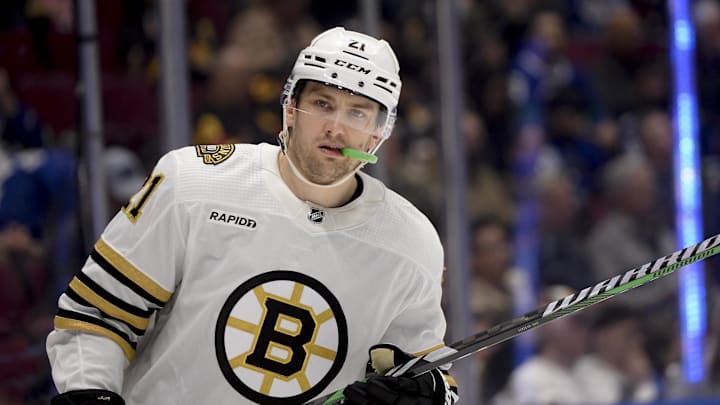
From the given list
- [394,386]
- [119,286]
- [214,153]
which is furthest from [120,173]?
[394,386]

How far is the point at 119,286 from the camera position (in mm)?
2014

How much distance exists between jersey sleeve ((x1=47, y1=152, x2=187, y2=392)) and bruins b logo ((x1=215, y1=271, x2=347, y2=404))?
14 centimetres

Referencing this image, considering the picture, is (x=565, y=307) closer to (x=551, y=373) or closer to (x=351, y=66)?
(x=351, y=66)

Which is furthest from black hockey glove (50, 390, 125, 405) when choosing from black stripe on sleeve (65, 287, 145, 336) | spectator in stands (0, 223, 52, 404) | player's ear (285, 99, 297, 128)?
spectator in stands (0, 223, 52, 404)

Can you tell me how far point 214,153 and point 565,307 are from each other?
695 millimetres

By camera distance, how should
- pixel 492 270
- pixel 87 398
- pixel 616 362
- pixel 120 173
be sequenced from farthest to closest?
pixel 616 362
pixel 492 270
pixel 120 173
pixel 87 398

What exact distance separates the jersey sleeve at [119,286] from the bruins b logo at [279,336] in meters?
0.14

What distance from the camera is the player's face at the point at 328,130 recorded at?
6.74 feet

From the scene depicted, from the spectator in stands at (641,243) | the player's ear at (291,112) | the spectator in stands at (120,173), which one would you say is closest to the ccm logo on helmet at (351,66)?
the player's ear at (291,112)

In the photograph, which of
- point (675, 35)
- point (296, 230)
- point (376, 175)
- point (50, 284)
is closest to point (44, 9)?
point (50, 284)

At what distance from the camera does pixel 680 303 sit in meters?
4.20

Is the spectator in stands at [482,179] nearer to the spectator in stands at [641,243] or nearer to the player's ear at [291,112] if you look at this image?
the spectator in stands at [641,243]

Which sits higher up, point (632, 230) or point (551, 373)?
point (632, 230)

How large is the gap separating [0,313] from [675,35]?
2.53 m
